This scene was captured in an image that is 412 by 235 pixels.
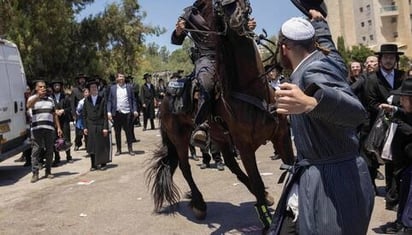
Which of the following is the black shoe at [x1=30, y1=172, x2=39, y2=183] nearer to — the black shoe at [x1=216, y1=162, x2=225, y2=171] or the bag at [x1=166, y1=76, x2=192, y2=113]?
the black shoe at [x1=216, y1=162, x2=225, y2=171]

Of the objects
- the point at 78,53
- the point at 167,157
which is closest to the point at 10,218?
the point at 167,157

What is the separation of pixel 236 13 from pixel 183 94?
1.64 metres

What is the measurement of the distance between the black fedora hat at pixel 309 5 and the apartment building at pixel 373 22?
66596 mm

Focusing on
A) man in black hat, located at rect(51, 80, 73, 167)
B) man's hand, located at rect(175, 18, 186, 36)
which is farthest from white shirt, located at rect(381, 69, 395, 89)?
man in black hat, located at rect(51, 80, 73, 167)

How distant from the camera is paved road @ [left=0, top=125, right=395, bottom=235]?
634cm

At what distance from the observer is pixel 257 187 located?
5465mm

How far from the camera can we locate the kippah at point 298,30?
2650mm

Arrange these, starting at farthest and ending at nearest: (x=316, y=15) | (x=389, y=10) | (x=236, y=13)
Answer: (x=389, y=10) → (x=236, y=13) → (x=316, y=15)

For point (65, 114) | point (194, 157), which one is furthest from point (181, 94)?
point (65, 114)

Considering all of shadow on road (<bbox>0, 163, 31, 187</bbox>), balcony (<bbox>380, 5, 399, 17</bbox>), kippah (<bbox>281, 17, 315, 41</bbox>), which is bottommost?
shadow on road (<bbox>0, 163, 31, 187</bbox>)

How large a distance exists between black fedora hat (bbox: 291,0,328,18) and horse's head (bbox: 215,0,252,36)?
Result: 178cm

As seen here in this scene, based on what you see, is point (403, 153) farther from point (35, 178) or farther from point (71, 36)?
point (71, 36)

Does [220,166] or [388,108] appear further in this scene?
[220,166]

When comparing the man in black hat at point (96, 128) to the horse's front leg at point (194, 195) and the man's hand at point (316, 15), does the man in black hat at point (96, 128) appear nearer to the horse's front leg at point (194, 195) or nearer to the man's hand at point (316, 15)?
the horse's front leg at point (194, 195)
